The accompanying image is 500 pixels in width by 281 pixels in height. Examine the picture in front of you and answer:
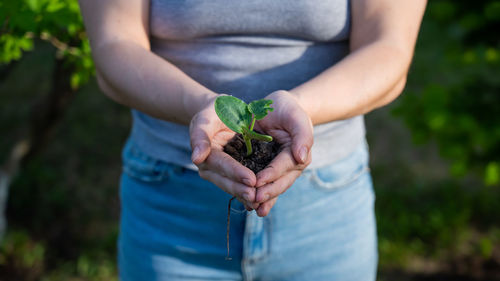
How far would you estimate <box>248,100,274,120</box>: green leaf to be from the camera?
4.28 ft

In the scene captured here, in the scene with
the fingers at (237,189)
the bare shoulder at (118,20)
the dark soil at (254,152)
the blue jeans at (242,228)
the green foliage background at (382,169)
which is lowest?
the green foliage background at (382,169)

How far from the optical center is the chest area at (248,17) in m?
1.54

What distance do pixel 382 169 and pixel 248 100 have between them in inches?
165

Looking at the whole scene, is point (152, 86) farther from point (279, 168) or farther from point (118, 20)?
point (279, 168)

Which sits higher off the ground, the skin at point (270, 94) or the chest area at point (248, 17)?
the chest area at point (248, 17)

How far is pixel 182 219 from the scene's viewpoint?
1.70 metres

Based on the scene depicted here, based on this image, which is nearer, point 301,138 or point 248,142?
point 301,138

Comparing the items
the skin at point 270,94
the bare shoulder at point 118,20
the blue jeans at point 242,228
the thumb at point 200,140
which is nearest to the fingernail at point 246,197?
the skin at point 270,94

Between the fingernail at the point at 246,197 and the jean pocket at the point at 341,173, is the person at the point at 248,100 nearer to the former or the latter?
the jean pocket at the point at 341,173

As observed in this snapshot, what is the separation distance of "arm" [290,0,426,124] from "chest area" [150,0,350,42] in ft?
0.29

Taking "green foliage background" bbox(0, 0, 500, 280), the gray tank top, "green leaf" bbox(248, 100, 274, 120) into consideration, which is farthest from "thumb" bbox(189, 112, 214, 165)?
"green foliage background" bbox(0, 0, 500, 280)

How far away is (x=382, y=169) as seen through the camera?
5520mm

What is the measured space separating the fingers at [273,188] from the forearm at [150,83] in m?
0.31

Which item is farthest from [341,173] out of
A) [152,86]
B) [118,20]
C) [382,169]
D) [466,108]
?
[382,169]
